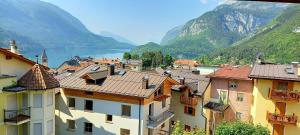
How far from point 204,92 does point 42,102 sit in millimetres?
15750

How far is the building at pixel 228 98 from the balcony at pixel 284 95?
7.11 meters

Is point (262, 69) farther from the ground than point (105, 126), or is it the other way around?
point (262, 69)

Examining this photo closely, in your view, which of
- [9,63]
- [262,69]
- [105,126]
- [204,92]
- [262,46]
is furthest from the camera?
[262,46]

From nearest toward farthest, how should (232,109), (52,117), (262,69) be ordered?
(52,117)
(262,69)
(232,109)

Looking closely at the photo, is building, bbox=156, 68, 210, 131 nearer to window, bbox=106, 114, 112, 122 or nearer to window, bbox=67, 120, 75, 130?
window, bbox=106, 114, 112, 122

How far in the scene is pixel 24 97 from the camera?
20.1m

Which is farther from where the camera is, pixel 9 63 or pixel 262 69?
pixel 262 69

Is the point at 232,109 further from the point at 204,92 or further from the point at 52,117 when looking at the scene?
the point at 52,117

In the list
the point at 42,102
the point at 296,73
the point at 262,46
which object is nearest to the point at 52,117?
the point at 42,102

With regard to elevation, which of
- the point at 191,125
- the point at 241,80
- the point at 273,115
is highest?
the point at 241,80

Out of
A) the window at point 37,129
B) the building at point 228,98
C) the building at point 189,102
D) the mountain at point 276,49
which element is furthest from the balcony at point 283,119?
the mountain at point 276,49

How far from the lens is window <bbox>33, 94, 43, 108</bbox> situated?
66.0 ft

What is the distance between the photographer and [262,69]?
27.0m

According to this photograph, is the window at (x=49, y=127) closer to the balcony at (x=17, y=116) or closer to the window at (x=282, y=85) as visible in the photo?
the balcony at (x=17, y=116)
